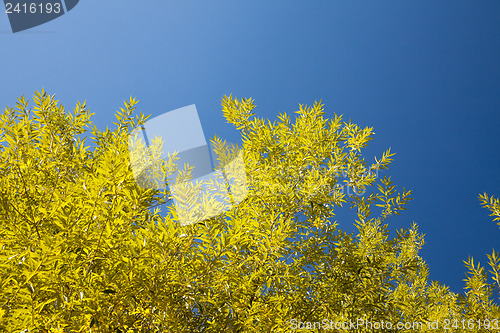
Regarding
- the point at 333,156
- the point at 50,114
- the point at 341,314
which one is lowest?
the point at 341,314

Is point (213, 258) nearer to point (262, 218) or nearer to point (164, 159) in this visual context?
point (262, 218)

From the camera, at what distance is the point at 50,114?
3518mm

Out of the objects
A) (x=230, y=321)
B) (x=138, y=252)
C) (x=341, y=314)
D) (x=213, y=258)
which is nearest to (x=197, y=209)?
(x=213, y=258)

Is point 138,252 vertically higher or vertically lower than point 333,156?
lower

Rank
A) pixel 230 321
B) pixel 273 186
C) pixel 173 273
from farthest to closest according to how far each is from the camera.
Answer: pixel 273 186, pixel 230 321, pixel 173 273

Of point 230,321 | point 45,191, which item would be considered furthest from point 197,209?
point 45,191

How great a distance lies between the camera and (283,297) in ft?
9.41

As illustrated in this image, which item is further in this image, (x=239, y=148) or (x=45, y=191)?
(x=239, y=148)

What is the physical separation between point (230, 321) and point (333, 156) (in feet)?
5.16

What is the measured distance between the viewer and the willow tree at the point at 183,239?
7.21ft

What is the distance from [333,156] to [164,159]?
4.84 ft

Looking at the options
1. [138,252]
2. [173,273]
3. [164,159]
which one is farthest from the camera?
[164,159]

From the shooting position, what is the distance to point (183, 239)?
8.00 feet

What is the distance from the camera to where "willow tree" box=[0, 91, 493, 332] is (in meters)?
2.20
